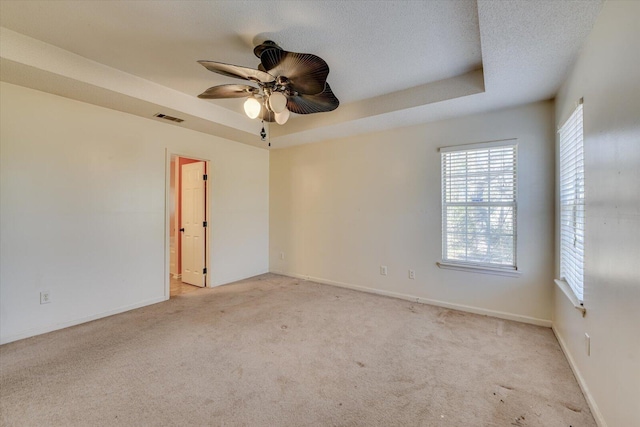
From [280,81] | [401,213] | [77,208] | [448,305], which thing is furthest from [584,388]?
[77,208]

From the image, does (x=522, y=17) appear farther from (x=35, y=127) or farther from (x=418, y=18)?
(x=35, y=127)

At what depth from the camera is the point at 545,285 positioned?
9.35ft

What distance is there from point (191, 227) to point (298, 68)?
361cm

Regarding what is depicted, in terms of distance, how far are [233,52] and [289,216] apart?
3.03m

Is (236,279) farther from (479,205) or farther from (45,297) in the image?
(479,205)

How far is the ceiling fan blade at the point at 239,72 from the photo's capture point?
1843 millimetres

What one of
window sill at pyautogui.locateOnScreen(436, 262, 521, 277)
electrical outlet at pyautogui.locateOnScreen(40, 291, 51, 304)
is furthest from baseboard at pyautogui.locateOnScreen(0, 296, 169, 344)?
window sill at pyautogui.locateOnScreen(436, 262, 521, 277)

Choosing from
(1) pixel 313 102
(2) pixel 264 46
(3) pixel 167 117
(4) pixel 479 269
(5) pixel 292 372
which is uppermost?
(2) pixel 264 46

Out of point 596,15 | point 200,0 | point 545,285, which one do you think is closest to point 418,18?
point 596,15

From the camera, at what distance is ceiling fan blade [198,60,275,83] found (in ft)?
6.05

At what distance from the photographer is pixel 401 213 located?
376cm

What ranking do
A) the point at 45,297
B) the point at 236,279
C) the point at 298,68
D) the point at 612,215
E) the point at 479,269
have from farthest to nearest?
the point at 236,279, the point at 479,269, the point at 45,297, the point at 298,68, the point at 612,215

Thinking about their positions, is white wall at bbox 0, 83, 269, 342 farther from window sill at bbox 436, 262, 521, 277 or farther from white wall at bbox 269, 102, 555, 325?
window sill at bbox 436, 262, 521, 277

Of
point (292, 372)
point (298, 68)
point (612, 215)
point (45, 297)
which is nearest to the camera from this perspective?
point (612, 215)
